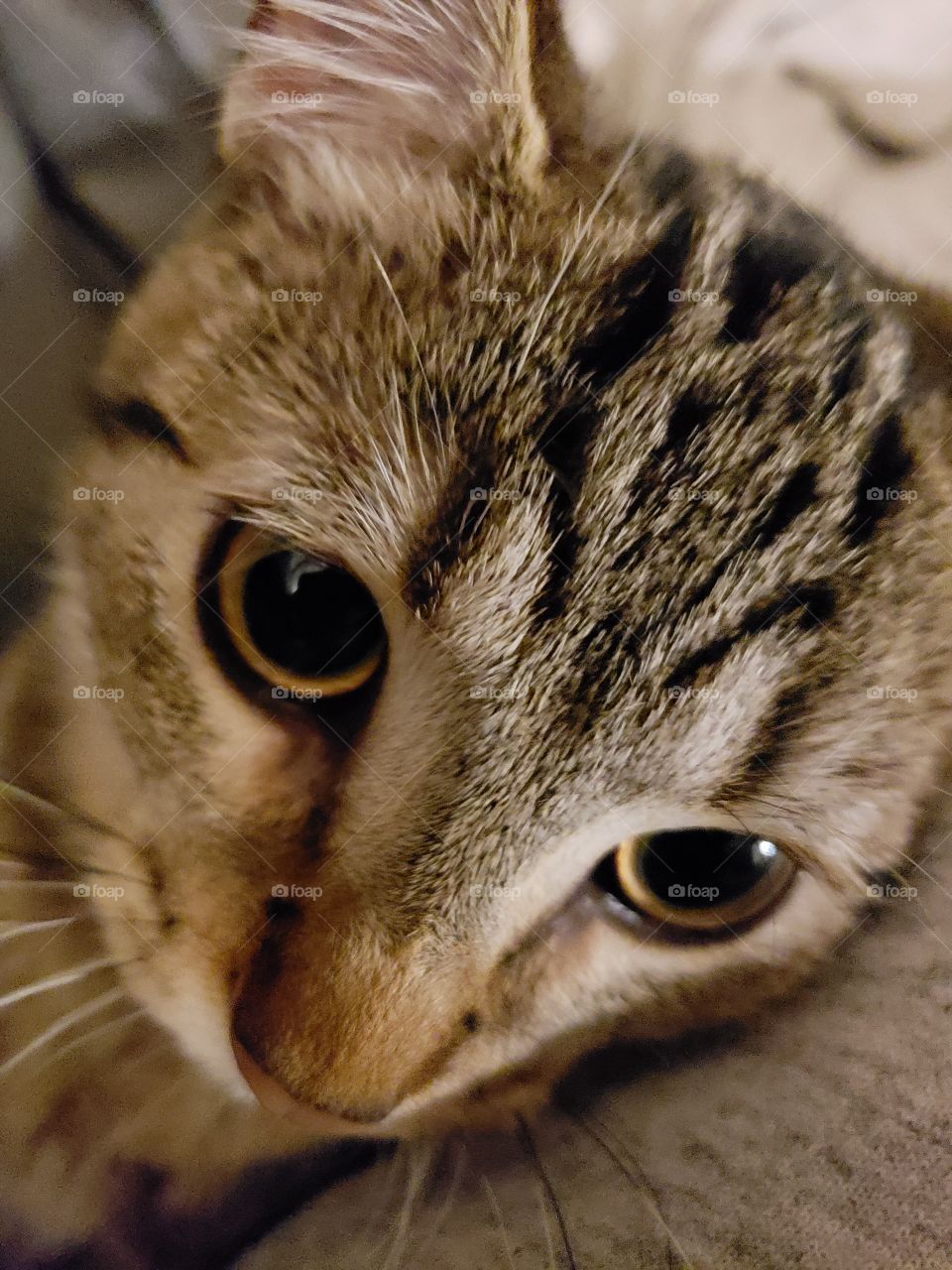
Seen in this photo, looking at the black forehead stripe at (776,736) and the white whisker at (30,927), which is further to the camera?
the white whisker at (30,927)

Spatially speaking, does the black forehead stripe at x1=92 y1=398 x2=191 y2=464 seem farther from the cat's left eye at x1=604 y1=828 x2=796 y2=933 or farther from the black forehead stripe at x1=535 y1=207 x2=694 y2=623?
the cat's left eye at x1=604 y1=828 x2=796 y2=933

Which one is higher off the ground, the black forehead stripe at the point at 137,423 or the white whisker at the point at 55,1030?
the black forehead stripe at the point at 137,423

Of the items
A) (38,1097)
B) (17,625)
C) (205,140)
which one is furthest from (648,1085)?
(205,140)

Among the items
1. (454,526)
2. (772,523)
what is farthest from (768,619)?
(454,526)

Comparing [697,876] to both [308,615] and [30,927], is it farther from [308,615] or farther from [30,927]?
[30,927]

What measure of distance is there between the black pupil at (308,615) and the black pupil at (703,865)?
0.67 ft

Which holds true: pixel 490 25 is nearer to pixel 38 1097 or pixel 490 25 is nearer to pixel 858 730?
pixel 858 730

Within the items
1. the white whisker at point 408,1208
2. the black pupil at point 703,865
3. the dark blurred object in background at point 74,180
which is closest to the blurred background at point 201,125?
the dark blurred object in background at point 74,180

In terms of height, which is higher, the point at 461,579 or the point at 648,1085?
the point at 461,579

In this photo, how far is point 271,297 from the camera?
0.42 meters

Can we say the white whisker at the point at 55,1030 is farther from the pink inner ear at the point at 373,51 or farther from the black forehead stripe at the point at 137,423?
the pink inner ear at the point at 373,51

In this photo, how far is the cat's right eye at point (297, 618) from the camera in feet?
1.42

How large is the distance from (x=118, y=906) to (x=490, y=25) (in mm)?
504

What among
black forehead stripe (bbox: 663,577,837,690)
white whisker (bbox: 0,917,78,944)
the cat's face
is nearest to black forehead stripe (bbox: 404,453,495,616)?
the cat's face
